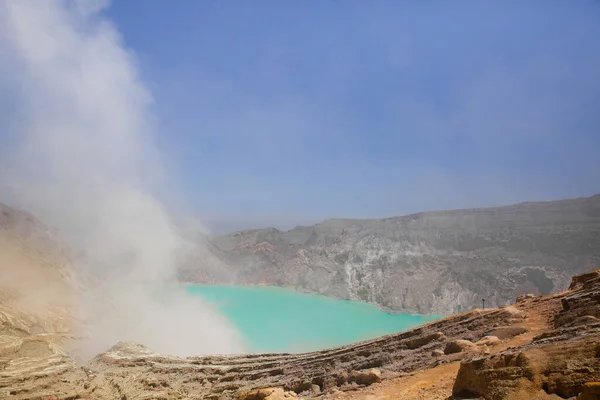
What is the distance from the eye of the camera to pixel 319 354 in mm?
21344

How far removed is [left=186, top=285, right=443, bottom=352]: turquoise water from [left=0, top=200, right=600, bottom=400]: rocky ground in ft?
54.2

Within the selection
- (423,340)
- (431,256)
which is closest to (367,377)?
(423,340)

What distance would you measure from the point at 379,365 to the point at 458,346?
3.79 meters

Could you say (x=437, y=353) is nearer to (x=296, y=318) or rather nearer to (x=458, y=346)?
(x=458, y=346)

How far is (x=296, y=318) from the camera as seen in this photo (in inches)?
2101

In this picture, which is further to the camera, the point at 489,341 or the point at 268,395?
the point at 489,341

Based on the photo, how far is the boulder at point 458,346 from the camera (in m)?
15.1

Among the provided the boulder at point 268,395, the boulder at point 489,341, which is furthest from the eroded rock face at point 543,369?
the boulder at point 268,395

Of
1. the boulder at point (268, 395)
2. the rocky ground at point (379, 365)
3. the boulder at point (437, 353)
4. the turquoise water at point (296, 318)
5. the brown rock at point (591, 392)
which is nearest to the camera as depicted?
the brown rock at point (591, 392)

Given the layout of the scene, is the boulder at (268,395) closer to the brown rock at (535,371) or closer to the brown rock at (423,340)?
the brown rock at (423,340)

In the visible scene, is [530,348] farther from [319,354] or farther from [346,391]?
[319,354]

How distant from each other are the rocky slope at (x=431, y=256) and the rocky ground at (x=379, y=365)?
39699mm

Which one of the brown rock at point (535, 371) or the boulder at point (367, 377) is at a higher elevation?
the brown rock at point (535, 371)

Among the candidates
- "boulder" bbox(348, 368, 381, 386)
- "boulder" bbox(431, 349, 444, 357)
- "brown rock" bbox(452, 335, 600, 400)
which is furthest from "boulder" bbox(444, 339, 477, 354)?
"brown rock" bbox(452, 335, 600, 400)
